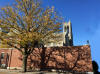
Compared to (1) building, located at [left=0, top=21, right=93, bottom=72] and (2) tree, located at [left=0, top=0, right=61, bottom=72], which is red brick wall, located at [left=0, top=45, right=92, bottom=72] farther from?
(2) tree, located at [left=0, top=0, right=61, bottom=72]

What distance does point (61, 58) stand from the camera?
18.6 meters

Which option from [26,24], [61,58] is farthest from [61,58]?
[26,24]

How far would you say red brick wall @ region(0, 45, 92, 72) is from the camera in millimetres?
17000

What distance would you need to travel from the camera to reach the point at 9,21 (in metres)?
13.9

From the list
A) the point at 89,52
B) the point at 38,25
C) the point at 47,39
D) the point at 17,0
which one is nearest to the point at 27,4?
the point at 17,0

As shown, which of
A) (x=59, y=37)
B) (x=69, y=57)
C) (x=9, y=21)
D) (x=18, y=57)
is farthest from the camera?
(x=18, y=57)

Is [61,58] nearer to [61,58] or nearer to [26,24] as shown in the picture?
[61,58]

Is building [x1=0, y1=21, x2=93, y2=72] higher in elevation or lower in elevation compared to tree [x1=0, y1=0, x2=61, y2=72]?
lower

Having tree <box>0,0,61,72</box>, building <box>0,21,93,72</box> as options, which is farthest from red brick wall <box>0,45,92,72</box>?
tree <box>0,0,61,72</box>

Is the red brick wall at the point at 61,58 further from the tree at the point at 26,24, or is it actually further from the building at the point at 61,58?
the tree at the point at 26,24

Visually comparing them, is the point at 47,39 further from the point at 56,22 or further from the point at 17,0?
the point at 17,0

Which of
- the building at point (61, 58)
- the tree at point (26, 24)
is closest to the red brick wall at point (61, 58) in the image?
the building at point (61, 58)

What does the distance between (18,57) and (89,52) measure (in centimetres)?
1486

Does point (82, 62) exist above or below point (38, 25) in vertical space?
below
